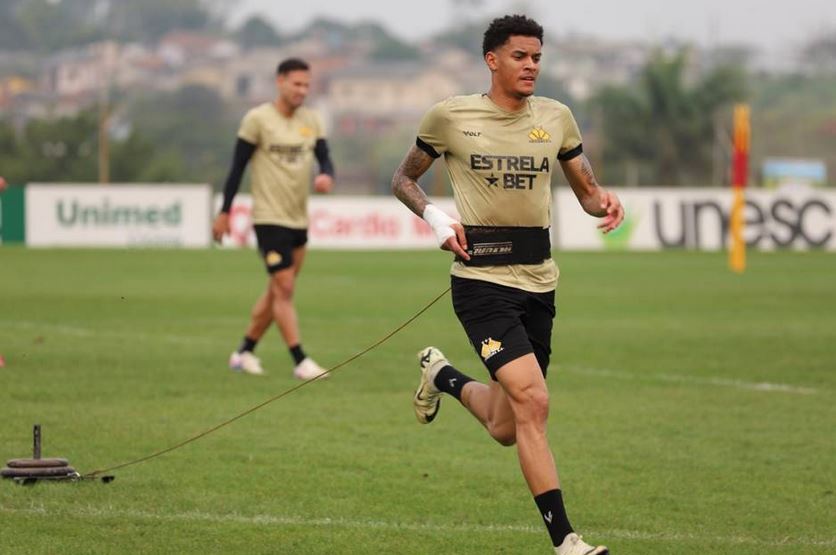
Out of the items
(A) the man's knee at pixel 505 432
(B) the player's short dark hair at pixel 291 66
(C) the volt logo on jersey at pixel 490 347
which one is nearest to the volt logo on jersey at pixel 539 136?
(C) the volt logo on jersey at pixel 490 347

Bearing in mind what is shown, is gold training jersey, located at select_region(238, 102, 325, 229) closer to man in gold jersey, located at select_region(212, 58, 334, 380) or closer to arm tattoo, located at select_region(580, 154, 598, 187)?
man in gold jersey, located at select_region(212, 58, 334, 380)

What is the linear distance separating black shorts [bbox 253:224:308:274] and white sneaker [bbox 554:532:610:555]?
712 cm

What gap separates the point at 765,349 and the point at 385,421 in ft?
20.7

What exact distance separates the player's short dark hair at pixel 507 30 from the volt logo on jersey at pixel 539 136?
415mm

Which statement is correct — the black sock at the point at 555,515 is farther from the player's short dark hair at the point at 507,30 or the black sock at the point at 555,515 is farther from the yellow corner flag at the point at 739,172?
the yellow corner flag at the point at 739,172

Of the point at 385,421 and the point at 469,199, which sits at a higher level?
the point at 469,199

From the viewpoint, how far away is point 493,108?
298 inches

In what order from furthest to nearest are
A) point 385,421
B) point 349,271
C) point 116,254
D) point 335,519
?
1. point 116,254
2. point 349,271
3. point 385,421
4. point 335,519

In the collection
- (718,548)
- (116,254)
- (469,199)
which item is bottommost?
(116,254)

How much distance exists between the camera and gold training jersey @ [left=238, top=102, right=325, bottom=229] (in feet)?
45.2

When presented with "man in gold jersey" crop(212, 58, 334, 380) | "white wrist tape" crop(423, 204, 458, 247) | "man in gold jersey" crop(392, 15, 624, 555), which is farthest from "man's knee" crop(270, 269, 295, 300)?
"white wrist tape" crop(423, 204, 458, 247)

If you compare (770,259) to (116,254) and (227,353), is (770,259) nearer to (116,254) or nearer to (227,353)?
(116,254)

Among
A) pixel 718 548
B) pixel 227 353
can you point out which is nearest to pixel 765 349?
pixel 227 353

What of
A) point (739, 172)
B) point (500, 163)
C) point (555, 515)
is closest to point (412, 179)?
point (500, 163)
